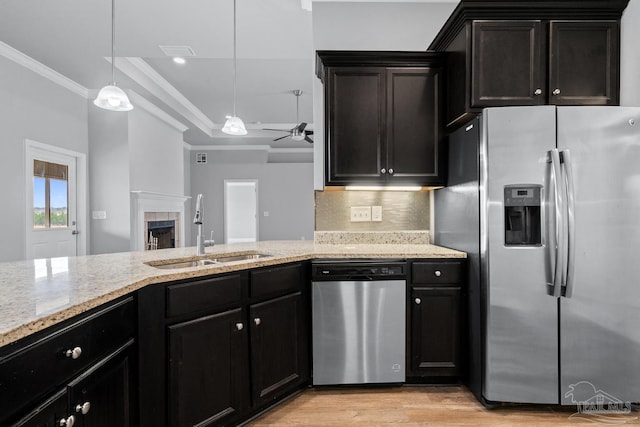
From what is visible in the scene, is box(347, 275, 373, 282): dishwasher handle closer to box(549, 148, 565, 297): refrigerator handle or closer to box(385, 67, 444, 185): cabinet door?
box(385, 67, 444, 185): cabinet door

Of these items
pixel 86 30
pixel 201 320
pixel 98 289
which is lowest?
pixel 201 320

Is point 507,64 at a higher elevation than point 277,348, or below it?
higher

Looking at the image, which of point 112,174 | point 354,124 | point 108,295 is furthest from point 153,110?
point 108,295

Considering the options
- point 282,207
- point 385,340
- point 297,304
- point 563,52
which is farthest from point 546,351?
point 282,207

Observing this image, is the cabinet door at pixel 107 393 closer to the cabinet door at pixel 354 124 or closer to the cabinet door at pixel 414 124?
the cabinet door at pixel 354 124

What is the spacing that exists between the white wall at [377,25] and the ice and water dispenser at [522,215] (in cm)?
160

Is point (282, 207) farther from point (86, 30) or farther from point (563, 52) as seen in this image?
point (563, 52)

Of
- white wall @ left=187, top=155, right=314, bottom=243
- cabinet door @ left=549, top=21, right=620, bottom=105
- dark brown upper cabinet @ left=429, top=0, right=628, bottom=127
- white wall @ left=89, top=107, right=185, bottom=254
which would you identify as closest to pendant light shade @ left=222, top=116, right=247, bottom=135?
dark brown upper cabinet @ left=429, top=0, right=628, bottom=127

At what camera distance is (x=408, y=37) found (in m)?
2.90

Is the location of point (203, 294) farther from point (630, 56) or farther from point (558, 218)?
point (630, 56)

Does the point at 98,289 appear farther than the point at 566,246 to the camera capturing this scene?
No

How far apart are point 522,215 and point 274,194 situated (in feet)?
24.0

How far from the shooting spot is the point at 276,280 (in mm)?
2023

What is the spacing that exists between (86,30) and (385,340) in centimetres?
395
